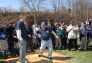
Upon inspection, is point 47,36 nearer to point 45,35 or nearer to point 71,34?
point 45,35

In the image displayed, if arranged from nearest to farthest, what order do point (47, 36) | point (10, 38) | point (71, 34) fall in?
point (47, 36) < point (10, 38) < point (71, 34)

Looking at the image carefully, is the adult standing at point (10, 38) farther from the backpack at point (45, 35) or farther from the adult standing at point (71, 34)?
the adult standing at point (71, 34)

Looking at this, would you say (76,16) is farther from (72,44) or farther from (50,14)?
(72,44)

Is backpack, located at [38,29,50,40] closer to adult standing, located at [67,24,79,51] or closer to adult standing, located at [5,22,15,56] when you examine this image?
adult standing, located at [5,22,15,56]

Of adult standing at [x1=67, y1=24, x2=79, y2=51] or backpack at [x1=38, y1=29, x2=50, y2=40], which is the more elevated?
backpack at [x1=38, y1=29, x2=50, y2=40]

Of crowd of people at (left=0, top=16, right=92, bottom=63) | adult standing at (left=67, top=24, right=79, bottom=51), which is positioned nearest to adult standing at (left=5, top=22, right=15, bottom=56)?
crowd of people at (left=0, top=16, right=92, bottom=63)

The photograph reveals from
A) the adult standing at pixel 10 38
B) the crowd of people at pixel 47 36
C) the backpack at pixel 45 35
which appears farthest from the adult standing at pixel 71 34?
the backpack at pixel 45 35

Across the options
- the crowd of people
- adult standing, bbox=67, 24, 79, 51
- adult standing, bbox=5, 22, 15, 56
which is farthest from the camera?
adult standing, bbox=67, 24, 79, 51

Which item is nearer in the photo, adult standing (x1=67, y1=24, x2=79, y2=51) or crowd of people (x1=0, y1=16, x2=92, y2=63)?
crowd of people (x1=0, y1=16, x2=92, y2=63)

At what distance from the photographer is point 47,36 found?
1401cm

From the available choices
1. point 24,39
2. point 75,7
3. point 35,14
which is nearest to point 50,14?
point 35,14

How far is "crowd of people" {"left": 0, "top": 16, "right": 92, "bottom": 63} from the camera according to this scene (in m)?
13.6

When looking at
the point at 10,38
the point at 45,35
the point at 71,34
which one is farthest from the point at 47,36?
the point at 71,34

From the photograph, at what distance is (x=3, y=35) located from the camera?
53.7ft
